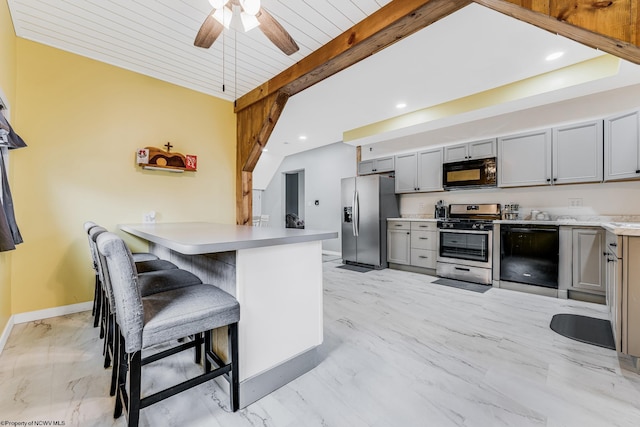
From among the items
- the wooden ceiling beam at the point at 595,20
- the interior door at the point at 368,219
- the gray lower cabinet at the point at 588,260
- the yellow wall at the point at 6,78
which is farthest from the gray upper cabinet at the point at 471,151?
the yellow wall at the point at 6,78

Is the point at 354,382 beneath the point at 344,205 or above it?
beneath

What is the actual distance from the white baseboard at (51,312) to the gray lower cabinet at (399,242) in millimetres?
4297

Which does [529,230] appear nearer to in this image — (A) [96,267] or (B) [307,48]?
(B) [307,48]

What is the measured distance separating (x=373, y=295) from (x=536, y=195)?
2.70 meters

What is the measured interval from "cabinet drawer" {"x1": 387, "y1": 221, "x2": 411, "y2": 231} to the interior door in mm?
265

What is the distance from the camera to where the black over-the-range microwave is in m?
3.93

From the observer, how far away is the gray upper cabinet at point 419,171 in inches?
178

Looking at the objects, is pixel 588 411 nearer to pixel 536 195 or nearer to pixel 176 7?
pixel 536 195

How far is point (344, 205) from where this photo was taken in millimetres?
5418

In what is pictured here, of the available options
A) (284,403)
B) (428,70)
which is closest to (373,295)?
(284,403)

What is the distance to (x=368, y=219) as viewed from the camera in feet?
16.4

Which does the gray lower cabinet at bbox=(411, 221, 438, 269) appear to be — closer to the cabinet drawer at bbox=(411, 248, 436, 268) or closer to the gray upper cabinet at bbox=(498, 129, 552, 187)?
the cabinet drawer at bbox=(411, 248, 436, 268)

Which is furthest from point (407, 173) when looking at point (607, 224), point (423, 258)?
point (607, 224)

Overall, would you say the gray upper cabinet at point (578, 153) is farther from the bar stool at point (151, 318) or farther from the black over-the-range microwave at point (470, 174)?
the bar stool at point (151, 318)
